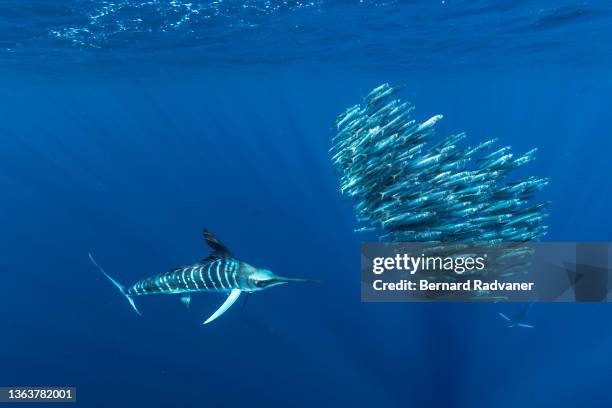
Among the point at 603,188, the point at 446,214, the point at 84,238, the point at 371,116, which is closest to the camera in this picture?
the point at 446,214

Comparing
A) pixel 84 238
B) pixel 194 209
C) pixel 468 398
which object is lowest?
pixel 468 398

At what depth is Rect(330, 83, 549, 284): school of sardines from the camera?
7230 mm

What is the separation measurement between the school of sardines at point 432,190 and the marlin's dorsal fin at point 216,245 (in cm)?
263

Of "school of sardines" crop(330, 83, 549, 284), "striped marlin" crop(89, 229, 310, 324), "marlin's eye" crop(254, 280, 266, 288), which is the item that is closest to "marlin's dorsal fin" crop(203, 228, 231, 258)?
"striped marlin" crop(89, 229, 310, 324)

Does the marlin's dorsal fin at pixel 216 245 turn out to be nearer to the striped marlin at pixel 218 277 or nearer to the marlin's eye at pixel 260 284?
the striped marlin at pixel 218 277

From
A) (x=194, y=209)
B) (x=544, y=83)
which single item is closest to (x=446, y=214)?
(x=194, y=209)

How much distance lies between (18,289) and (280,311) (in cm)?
1122

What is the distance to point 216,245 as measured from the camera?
5.46 meters

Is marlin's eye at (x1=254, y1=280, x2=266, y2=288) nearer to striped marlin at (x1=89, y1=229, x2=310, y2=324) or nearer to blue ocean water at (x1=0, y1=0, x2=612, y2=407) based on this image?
striped marlin at (x1=89, y1=229, x2=310, y2=324)

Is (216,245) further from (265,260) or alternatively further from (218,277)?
(265,260)

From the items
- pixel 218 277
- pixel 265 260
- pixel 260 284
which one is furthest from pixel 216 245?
pixel 265 260

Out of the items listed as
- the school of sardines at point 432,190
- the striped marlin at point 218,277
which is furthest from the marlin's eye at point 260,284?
the school of sardines at point 432,190

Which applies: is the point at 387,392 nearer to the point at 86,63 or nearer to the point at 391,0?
the point at 391,0

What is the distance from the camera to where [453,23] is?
54.3ft
